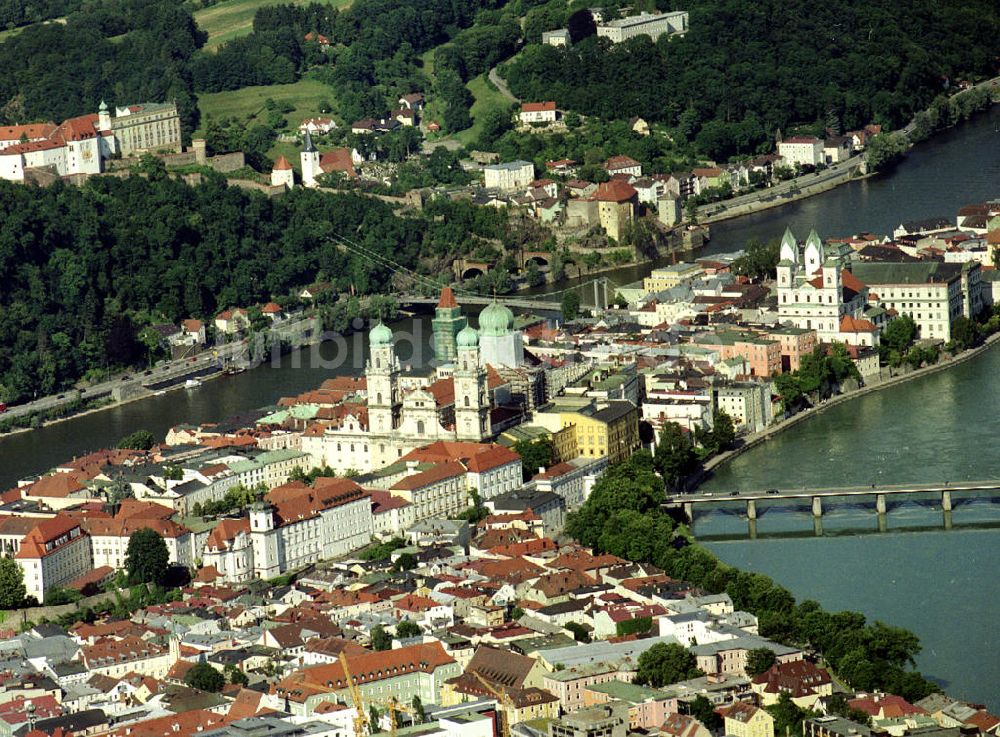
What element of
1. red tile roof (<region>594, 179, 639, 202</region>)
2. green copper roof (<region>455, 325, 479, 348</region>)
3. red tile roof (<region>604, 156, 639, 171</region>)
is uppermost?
red tile roof (<region>604, 156, 639, 171</region>)

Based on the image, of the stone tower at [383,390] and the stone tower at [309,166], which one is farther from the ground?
the stone tower at [309,166]

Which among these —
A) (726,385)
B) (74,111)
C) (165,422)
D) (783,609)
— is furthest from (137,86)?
(783,609)

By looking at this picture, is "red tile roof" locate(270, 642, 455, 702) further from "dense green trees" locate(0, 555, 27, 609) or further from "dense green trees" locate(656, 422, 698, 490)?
"dense green trees" locate(656, 422, 698, 490)

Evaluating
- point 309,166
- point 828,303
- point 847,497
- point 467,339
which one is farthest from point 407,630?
point 309,166

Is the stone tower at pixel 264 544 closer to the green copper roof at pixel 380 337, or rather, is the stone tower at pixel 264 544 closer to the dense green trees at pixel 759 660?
the green copper roof at pixel 380 337

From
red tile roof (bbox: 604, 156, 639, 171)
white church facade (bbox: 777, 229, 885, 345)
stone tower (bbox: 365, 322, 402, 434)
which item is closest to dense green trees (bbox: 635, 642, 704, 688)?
stone tower (bbox: 365, 322, 402, 434)

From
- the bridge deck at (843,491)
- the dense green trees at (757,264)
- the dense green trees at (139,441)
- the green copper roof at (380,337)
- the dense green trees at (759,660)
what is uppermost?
the green copper roof at (380,337)

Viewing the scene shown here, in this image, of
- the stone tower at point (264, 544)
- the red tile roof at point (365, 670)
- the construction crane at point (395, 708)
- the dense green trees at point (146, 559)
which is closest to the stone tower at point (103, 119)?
the stone tower at point (264, 544)
